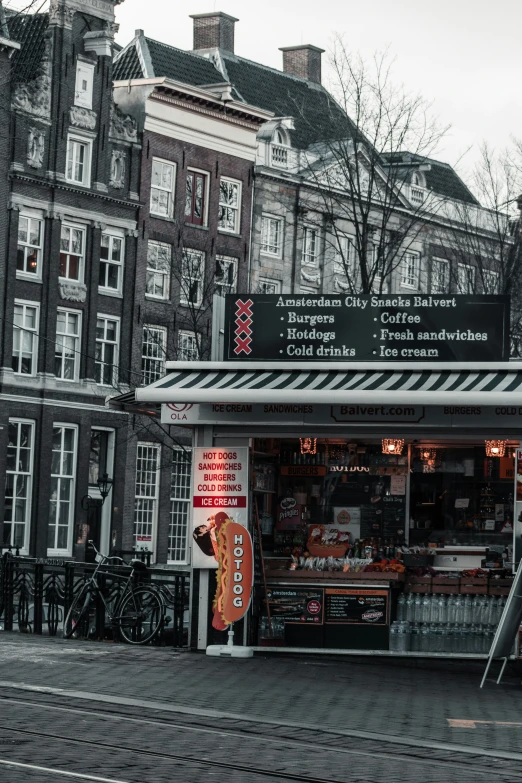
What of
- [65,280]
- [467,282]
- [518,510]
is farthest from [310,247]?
[518,510]

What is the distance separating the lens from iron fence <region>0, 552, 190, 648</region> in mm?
20516

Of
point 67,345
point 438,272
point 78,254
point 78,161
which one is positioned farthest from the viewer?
point 438,272

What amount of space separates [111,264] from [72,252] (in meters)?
1.65

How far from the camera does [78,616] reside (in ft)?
70.0

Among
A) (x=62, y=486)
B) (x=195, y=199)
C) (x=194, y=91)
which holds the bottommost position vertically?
(x=62, y=486)

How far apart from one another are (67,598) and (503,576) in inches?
238

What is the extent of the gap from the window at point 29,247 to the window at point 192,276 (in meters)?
4.32

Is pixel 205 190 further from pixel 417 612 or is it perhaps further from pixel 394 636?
pixel 394 636

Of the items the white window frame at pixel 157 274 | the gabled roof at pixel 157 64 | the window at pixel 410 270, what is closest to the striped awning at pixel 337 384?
the white window frame at pixel 157 274

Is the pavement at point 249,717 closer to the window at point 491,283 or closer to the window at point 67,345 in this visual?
the window at point 491,283

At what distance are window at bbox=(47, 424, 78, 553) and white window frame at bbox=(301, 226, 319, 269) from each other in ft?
38.9

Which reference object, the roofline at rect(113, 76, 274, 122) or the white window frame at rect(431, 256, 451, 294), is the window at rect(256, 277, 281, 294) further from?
the roofline at rect(113, 76, 274, 122)

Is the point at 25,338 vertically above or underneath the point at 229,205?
underneath

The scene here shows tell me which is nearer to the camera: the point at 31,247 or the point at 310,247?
the point at 31,247
